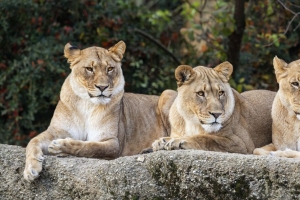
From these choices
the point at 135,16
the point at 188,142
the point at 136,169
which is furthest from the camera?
the point at 135,16

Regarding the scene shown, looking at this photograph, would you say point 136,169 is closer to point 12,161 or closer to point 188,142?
point 188,142

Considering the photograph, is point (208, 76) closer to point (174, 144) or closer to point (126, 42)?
point (174, 144)

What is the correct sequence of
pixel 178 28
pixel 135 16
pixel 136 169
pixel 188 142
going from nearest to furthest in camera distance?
pixel 136 169
pixel 188 142
pixel 135 16
pixel 178 28

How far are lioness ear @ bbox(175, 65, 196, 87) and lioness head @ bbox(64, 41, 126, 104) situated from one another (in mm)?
607

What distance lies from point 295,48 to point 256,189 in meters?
6.20

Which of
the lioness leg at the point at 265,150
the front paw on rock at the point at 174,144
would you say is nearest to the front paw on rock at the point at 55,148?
the front paw on rock at the point at 174,144

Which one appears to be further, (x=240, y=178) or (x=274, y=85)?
(x=274, y=85)

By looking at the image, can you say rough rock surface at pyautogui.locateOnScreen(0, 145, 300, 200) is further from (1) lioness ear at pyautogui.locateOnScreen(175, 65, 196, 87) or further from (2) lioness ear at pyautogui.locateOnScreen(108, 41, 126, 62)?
(2) lioness ear at pyautogui.locateOnScreen(108, 41, 126, 62)

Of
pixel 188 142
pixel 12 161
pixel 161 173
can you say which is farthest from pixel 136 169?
pixel 12 161

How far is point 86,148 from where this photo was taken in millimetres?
7078

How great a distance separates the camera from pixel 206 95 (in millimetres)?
6953

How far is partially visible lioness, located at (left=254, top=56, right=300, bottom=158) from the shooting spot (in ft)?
22.9

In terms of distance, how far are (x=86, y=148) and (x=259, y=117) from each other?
166 cm

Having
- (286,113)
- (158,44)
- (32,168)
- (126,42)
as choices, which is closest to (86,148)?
(32,168)
